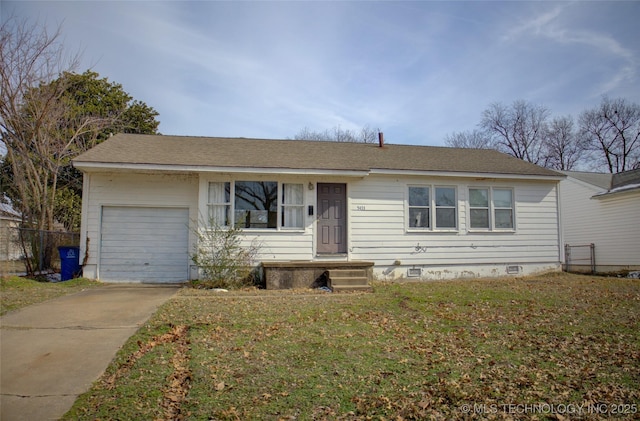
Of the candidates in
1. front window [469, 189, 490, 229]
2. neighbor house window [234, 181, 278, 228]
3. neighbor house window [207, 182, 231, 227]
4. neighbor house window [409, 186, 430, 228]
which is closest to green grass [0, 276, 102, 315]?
neighbor house window [207, 182, 231, 227]

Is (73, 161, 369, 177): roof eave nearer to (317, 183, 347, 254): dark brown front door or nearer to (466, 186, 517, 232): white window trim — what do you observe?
(317, 183, 347, 254): dark brown front door

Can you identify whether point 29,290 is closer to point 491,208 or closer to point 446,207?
point 446,207

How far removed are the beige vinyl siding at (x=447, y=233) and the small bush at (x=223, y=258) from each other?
3.01 metres

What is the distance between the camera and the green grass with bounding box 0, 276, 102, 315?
23.7 feet

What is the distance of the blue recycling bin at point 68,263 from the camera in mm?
10859

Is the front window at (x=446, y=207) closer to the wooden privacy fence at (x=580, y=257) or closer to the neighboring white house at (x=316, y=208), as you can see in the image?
the neighboring white house at (x=316, y=208)

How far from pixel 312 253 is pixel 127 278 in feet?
16.7

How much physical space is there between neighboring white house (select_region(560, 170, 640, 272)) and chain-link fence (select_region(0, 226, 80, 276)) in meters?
18.0

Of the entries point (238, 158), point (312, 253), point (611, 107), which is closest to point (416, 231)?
point (312, 253)

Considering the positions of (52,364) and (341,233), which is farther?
(341,233)

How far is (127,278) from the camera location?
10.8 m

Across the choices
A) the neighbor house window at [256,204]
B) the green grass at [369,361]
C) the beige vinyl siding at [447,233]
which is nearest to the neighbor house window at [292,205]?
the neighbor house window at [256,204]

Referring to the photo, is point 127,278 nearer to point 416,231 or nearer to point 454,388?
point 416,231

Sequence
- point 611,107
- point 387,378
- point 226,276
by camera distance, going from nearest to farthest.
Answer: point 387,378 → point 226,276 → point 611,107
